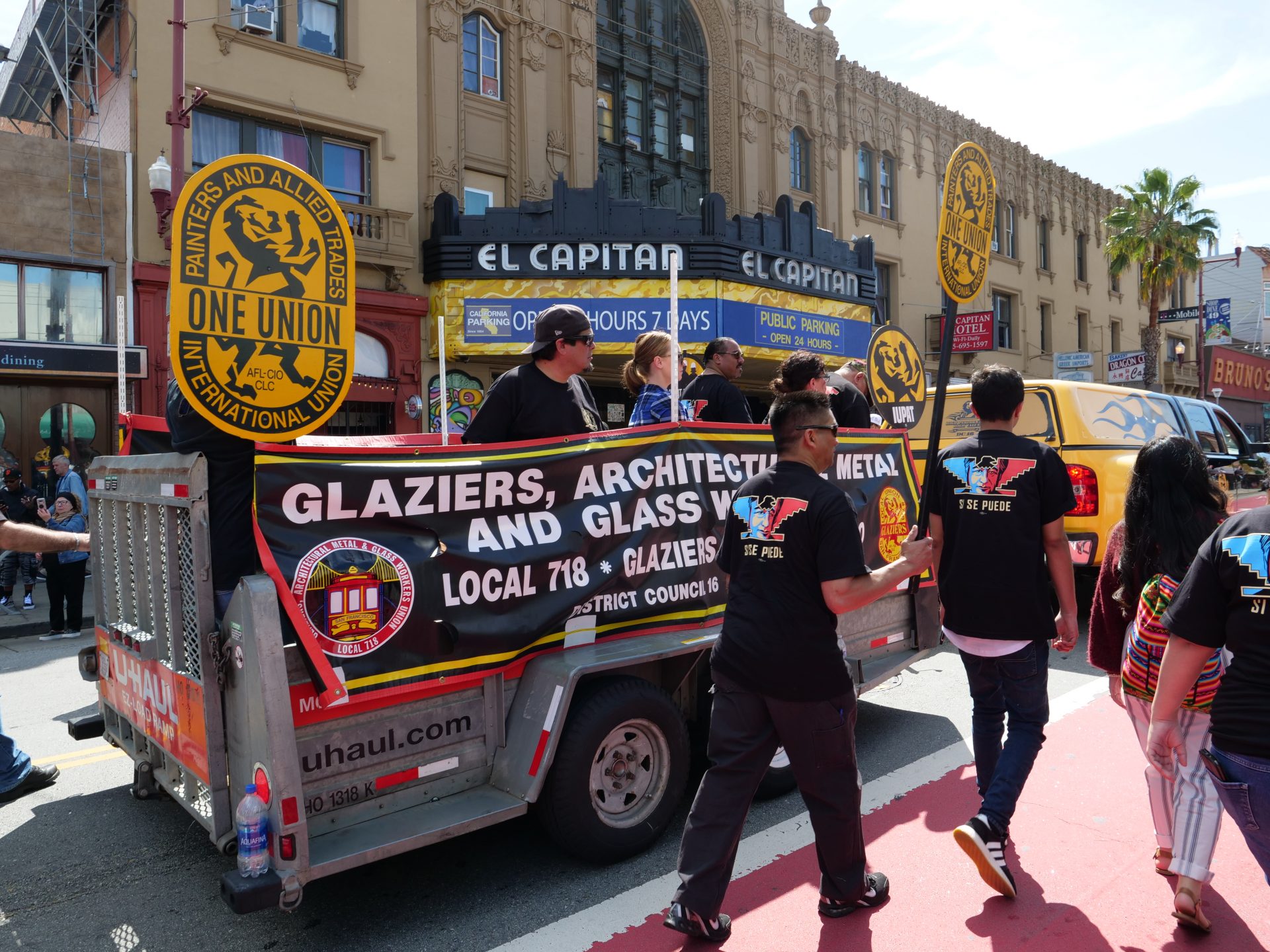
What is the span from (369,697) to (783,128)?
2273 centimetres

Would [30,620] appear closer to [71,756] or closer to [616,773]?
[71,756]

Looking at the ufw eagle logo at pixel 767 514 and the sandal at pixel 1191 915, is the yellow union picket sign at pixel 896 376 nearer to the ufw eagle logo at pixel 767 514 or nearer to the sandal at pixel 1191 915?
the ufw eagle logo at pixel 767 514

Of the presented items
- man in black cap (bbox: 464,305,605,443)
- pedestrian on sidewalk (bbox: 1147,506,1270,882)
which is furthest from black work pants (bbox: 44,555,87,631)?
pedestrian on sidewalk (bbox: 1147,506,1270,882)

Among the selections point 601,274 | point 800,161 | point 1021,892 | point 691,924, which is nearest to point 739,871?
point 691,924

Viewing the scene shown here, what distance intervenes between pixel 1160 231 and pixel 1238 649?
35868 mm

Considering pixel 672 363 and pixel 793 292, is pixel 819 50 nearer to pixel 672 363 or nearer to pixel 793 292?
pixel 793 292

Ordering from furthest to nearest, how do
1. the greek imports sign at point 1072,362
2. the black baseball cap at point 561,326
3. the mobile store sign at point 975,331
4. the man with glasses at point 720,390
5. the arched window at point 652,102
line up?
1. the greek imports sign at point 1072,362
2. the mobile store sign at point 975,331
3. the arched window at point 652,102
4. the man with glasses at point 720,390
5. the black baseball cap at point 561,326

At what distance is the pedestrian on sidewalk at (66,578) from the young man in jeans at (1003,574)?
893 centimetres

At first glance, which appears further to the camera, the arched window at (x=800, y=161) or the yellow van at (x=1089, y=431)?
the arched window at (x=800, y=161)

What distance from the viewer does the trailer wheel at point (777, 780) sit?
4.55 metres

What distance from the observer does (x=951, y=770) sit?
16.2 ft

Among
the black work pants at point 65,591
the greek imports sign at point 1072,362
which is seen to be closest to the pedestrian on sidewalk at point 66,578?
the black work pants at point 65,591

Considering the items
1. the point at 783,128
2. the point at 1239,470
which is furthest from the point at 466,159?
the point at 1239,470

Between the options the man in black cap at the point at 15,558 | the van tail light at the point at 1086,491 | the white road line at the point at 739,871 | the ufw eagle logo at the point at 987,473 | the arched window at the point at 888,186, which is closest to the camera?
the white road line at the point at 739,871
